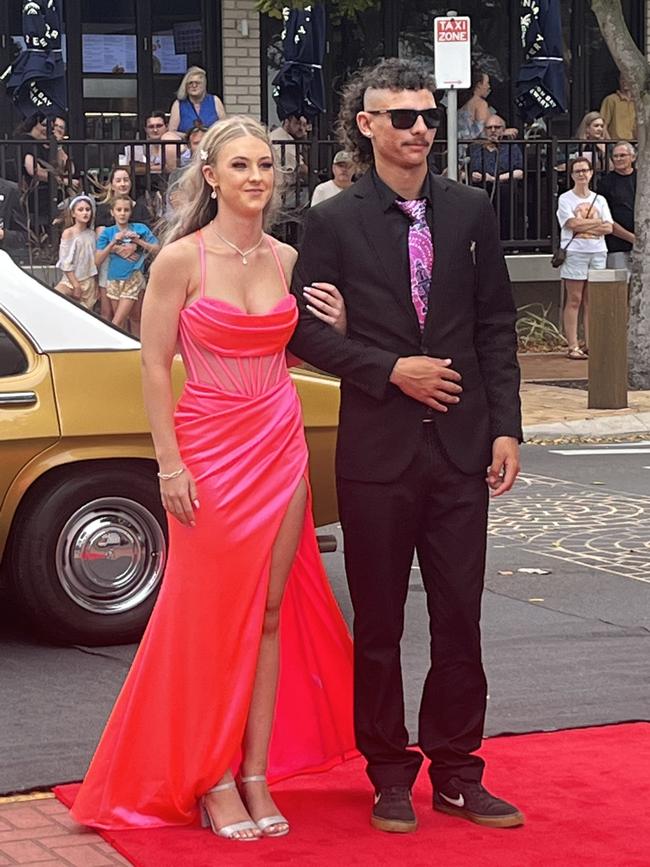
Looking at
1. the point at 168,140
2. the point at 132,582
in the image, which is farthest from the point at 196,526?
the point at 168,140

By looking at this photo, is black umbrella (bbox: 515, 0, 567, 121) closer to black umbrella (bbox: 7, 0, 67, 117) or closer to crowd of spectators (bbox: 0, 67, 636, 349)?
crowd of spectators (bbox: 0, 67, 636, 349)

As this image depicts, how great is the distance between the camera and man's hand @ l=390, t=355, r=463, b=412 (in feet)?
16.5

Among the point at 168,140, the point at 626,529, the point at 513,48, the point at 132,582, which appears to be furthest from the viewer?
the point at 513,48

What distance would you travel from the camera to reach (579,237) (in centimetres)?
1925

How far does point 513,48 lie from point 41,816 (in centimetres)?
2046

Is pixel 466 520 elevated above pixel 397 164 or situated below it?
below

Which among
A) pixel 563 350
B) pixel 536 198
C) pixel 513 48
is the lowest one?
pixel 563 350

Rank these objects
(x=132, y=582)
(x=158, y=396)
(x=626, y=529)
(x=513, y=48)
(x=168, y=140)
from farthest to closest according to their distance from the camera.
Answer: (x=513, y=48)
(x=168, y=140)
(x=626, y=529)
(x=132, y=582)
(x=158, y=396)

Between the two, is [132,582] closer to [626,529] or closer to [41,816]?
[41,816]

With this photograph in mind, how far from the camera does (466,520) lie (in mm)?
5152

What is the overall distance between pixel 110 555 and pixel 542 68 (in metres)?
15.1

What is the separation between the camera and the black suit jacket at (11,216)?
18.3m

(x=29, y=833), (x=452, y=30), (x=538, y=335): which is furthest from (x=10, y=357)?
(x=538, y=335)

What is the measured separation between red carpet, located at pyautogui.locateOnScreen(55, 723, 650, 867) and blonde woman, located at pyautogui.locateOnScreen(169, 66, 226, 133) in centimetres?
1454
